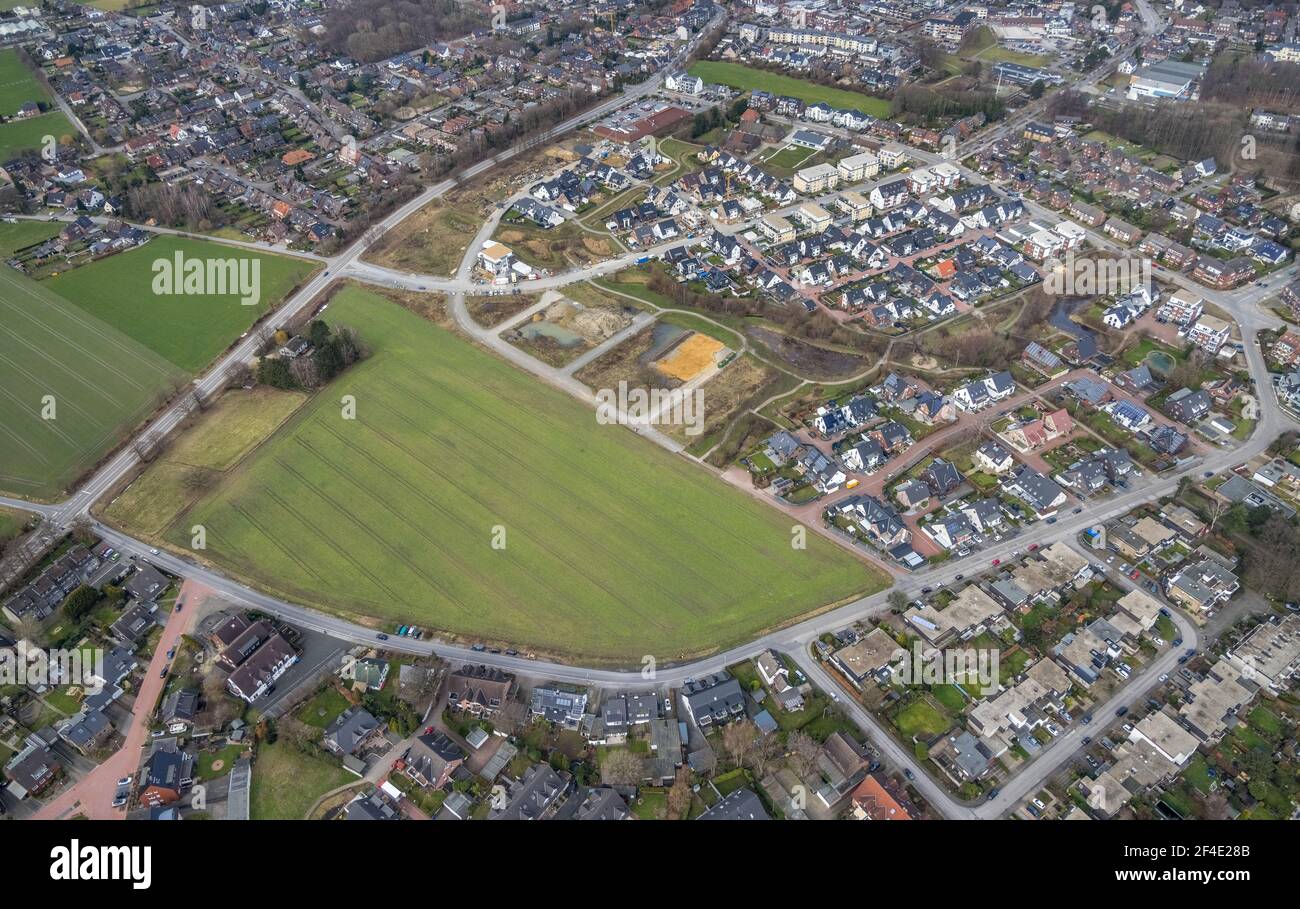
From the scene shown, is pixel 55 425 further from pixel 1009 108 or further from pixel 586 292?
pixel 1009 108

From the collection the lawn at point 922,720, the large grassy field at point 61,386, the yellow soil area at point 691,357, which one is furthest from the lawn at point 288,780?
the yellow soil area at point 691,357

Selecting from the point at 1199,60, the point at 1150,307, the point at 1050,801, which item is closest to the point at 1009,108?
the point at 1199,60

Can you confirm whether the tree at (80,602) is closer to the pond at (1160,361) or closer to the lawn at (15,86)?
the pond at (1160,361)

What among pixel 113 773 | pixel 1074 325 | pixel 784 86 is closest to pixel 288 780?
pixel 113 773

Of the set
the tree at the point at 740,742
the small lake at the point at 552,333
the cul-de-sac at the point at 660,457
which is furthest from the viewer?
the small lake at the point at 552,333

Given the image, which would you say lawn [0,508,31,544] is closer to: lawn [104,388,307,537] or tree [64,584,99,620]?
lawn [104,388,307,537]

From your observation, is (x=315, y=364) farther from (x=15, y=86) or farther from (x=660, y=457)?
(x=15, y=86)

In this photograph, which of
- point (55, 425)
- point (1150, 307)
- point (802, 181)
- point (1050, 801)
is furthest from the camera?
point (802, 181)
